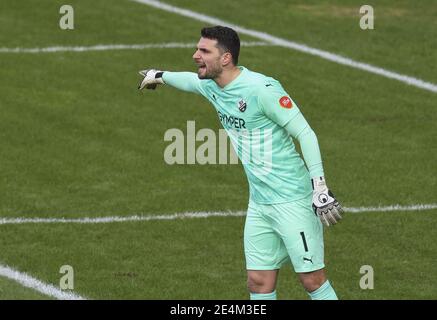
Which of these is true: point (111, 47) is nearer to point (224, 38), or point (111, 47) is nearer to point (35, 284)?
point (35, 284)

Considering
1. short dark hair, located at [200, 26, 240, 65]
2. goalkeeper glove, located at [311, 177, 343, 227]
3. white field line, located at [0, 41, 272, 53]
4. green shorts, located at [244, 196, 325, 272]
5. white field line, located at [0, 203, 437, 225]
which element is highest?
short dark hair, located at [200, 26, 240, 65]

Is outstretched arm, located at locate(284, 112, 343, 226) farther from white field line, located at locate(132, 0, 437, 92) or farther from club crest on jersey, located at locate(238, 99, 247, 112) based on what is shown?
white field line, located at locate(132, 0, 437, 92)

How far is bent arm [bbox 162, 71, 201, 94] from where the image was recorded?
13078 millimetres

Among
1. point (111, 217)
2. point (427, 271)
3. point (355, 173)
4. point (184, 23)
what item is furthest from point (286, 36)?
point (427, 271)

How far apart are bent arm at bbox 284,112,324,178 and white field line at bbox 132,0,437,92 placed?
10.2m

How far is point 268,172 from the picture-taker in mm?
12383

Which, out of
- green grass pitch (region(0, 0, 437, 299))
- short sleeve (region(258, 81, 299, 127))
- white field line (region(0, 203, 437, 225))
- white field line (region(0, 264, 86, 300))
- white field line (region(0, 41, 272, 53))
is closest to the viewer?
short sleeve (region(258, 81, 299, 127))

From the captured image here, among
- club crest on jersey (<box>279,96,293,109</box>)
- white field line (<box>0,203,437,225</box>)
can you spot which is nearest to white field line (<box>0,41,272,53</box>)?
white field line (<box>0,203,437,225</box>)

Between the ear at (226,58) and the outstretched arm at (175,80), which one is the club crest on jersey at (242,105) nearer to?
the ear at (226,58)

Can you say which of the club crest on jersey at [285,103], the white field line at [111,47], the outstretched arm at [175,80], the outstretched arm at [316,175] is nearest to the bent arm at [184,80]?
the outstretched arm at [175,80]

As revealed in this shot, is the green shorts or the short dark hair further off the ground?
the short dark hair

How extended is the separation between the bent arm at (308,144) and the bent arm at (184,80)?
1269mm

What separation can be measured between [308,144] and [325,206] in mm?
530

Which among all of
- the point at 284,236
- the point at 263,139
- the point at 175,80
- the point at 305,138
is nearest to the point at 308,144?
the point at 305,138
